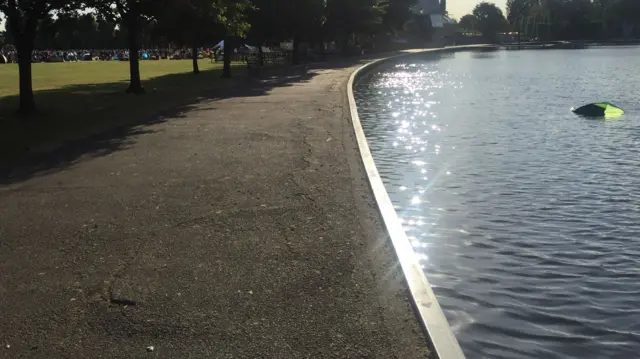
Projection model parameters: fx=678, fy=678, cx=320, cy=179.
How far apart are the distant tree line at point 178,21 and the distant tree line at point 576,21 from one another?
81922 mm

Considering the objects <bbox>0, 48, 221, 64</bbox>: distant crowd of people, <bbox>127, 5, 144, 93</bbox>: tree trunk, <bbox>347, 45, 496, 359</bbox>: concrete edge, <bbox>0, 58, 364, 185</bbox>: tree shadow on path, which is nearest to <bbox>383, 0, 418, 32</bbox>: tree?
<bbox>0, 48, 221, 64</bbox>: distant crowd of people

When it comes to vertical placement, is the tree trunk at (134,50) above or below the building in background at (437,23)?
below

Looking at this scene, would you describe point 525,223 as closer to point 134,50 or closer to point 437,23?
point 134,50

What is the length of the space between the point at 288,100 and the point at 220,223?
15332mm

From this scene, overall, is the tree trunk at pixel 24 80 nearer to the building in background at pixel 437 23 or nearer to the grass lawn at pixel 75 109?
the grass lawn at pixel 75 109

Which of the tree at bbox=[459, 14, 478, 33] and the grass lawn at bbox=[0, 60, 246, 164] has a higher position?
the tree at bbox=[459, 14, 478, 33]

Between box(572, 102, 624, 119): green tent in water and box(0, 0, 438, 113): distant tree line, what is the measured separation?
13.7m

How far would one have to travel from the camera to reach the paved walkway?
441 centimetres

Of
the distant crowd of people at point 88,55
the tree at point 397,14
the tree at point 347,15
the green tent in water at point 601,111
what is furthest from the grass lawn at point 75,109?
the tree at point 397,14

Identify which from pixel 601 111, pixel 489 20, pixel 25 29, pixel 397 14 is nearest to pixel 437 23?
pixel 489 20

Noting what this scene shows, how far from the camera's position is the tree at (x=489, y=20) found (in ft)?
513

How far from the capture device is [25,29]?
19.0 meters

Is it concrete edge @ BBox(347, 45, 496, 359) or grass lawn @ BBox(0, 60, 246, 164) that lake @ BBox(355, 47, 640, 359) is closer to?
concrete edge @ BBox(347, 45, 496, 359)

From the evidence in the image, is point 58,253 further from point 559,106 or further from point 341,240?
point 559,106
